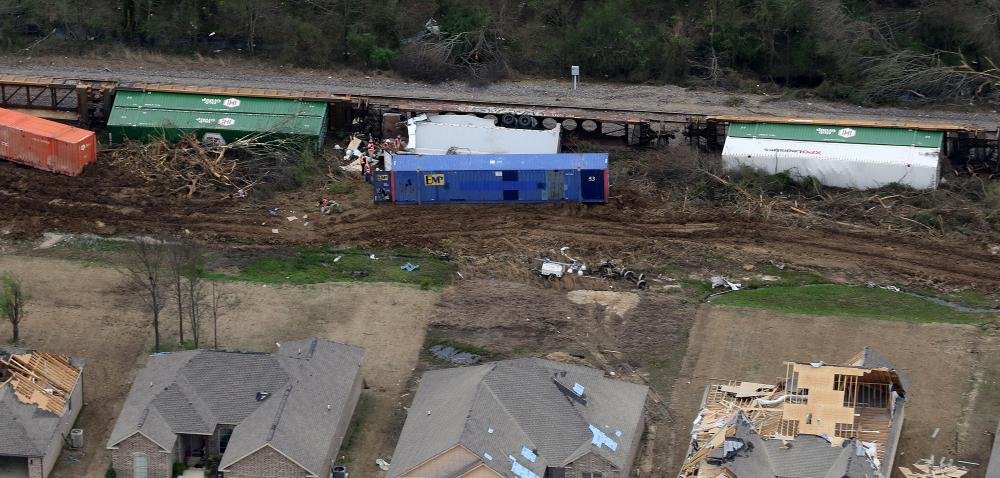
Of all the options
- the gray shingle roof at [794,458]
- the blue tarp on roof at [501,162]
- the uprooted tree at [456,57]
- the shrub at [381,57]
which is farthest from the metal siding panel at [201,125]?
the gray shingle roof at [794,458]

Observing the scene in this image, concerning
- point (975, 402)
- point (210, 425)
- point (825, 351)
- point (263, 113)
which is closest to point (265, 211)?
point (263, 113)

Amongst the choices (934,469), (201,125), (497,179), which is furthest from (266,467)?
(201,125)

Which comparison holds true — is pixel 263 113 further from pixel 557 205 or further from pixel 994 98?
pixel 994 98

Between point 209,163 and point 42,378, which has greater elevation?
point 209,163

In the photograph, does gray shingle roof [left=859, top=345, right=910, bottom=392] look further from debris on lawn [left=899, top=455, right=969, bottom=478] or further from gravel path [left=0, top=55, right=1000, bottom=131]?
gravel path [left=0, top=55, right=1000, bottom=131]

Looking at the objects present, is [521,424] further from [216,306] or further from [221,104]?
[221,104]
